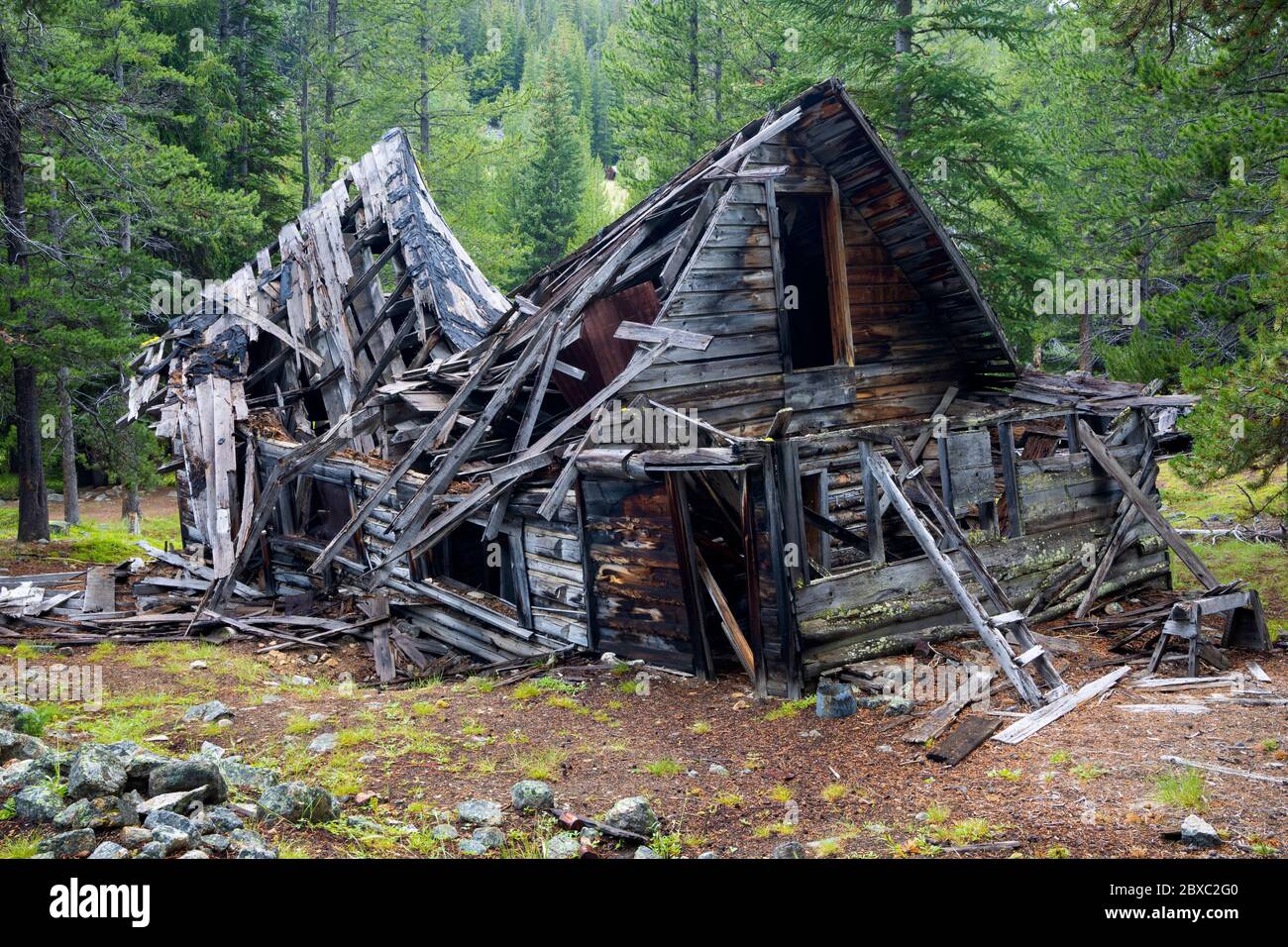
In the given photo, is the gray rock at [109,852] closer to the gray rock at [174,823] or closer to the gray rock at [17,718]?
the gray rock at [174,823]

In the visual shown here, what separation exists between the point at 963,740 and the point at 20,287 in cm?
1648

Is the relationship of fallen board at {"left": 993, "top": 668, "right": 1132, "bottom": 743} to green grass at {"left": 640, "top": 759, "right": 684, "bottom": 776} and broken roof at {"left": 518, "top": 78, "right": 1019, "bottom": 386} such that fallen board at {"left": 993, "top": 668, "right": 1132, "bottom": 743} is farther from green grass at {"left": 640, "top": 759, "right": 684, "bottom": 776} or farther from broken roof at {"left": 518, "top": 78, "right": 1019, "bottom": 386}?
broken roof at {"left": 518, "top": 78, "right": 1019, "bottom": 386}

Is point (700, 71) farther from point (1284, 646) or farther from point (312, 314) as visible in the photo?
point (1284, 646)

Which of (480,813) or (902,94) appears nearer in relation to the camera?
(480,813)

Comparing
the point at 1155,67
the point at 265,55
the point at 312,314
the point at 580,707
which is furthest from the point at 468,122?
the point at 580,707

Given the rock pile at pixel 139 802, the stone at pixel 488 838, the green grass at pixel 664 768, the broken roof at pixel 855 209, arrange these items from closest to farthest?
the rock pile at pixel 139 802 → the stone at pixel 488 838 → the green grass at pixel 664 768 → the broken roof at pixel 855 209

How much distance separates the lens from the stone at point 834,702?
8.23 meters

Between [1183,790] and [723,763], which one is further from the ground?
[1183,790]

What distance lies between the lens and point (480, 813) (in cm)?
612

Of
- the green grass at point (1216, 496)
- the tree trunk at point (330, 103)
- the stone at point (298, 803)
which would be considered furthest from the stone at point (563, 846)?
the tree trunk at point (330, 103)

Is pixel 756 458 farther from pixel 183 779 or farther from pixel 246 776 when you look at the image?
pixel 183 779

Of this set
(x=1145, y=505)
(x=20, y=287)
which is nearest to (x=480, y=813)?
(x=1145, y=505)

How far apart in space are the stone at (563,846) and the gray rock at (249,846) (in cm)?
158

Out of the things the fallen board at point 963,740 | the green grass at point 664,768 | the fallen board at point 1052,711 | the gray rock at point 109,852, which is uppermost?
the gray rock at point 109,852
